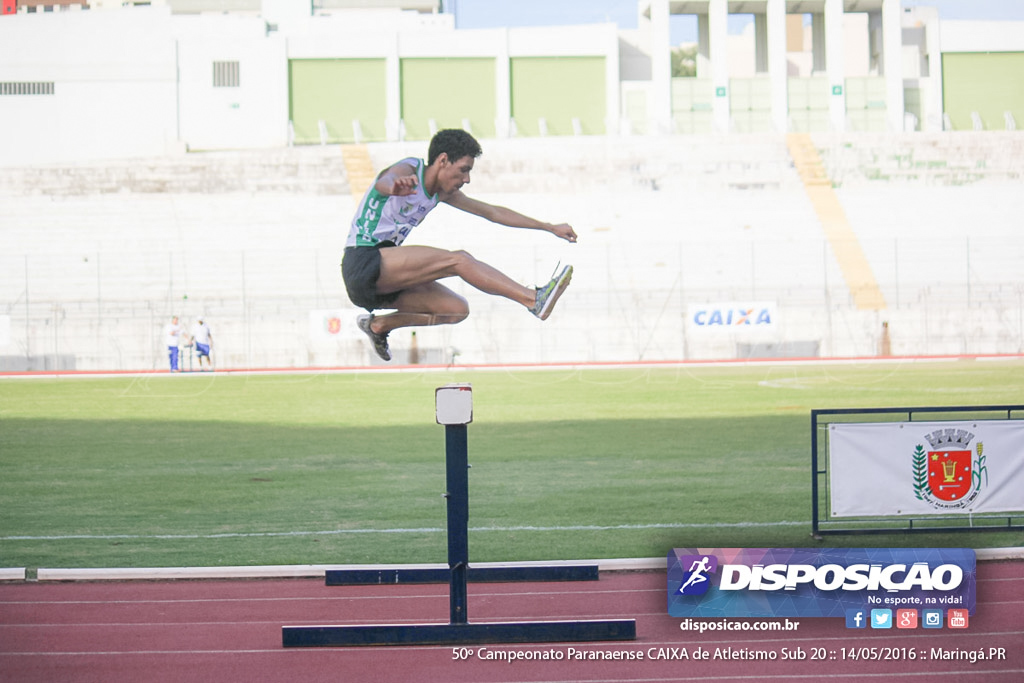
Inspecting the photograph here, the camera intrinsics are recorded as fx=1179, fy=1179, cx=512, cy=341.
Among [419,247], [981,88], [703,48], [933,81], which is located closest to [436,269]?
[419,247]

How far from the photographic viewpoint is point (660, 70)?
4956cm

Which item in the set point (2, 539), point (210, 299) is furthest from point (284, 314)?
point (2, 539)

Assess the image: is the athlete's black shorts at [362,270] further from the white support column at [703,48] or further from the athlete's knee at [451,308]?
the white support column at [703,48]

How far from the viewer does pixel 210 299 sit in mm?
36406

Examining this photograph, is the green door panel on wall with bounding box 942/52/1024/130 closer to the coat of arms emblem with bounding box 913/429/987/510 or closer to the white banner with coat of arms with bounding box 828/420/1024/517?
the white banner with coat of arms with bounding box 828/420/1024/517

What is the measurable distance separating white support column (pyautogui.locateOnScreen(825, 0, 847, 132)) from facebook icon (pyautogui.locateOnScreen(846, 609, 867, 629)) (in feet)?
149

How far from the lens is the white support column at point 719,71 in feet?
162

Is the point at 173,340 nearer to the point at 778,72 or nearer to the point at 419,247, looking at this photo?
the point at 419,247

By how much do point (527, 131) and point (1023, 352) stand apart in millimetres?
23353

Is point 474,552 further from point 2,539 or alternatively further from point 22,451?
point 22,451

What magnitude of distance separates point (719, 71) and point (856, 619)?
45289 mm

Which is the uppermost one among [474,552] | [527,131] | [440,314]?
[527,131]

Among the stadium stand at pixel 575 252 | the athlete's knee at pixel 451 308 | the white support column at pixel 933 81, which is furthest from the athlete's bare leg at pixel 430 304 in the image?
the white support column at pixel 933 81

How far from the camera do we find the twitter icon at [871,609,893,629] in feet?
22.3
